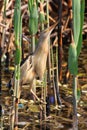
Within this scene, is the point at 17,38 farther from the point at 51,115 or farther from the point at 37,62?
the point at 51,115

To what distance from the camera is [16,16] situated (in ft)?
7.34

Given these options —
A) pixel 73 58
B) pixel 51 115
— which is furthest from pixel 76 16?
pixel 51 115

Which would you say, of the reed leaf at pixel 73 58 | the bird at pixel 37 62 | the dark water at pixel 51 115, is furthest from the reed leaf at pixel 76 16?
the dark water at pixel 51 115

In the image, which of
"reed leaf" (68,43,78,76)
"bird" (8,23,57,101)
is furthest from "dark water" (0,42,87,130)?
"reed leaf" (68,43,78,76)

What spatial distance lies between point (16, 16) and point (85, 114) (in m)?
1.29

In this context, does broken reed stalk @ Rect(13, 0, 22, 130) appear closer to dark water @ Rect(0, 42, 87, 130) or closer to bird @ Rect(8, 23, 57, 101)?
bird @ Rect(8, 23, 57, 101)

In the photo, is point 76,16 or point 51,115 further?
point 51,115

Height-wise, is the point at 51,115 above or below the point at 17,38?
below

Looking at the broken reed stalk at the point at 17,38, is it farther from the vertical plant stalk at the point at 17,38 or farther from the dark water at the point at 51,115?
the dark water at the point at 51,115

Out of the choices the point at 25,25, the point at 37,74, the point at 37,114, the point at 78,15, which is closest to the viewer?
the point at 78,15

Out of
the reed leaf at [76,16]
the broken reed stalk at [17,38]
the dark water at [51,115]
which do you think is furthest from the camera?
the dark water at [51,115]

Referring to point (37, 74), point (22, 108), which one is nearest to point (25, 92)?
point (22, 108)

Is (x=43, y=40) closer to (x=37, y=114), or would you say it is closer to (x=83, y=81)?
(x=37, y=114)

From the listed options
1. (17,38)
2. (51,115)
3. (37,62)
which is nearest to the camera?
(17,38)
